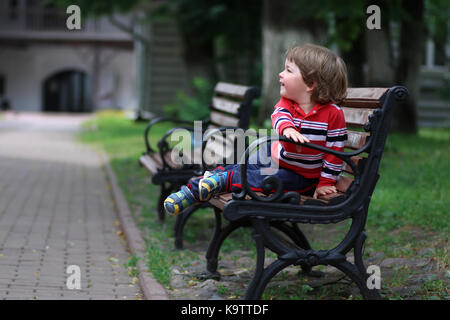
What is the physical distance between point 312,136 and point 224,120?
8.27 feet

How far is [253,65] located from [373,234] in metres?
14.6

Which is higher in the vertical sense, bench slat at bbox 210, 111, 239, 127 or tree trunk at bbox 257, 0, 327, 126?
tree trunk at bbox 257, 0, 327, 126

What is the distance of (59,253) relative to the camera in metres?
5.55

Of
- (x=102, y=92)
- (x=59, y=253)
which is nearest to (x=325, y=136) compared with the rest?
(x=59, y=253)

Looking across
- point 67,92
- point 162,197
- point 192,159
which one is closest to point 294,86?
point 192,159

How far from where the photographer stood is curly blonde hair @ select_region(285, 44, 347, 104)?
3.92 m

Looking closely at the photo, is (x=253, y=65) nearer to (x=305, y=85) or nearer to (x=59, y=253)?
(x=59, y=253)

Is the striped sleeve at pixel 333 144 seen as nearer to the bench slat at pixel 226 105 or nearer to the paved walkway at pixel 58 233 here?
the paved walkway at pixel 58 233

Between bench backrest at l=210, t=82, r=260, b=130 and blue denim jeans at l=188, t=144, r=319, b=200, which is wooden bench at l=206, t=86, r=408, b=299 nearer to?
blue denim jeans at l=188, t=144, r=319, b=200

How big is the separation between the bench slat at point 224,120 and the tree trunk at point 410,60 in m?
7.00

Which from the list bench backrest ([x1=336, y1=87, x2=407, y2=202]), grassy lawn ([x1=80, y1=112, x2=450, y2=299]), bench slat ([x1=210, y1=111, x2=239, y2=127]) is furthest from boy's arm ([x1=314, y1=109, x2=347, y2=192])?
bench slat ([x1=210, y1=111, x2=239, y2=127])

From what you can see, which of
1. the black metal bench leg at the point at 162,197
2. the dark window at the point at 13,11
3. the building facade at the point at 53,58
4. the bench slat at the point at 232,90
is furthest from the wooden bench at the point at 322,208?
the dark window at the point at 13,11

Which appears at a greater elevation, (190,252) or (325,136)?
(325,136)

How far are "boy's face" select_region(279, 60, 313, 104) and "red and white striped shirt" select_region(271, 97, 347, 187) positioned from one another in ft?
0.14
